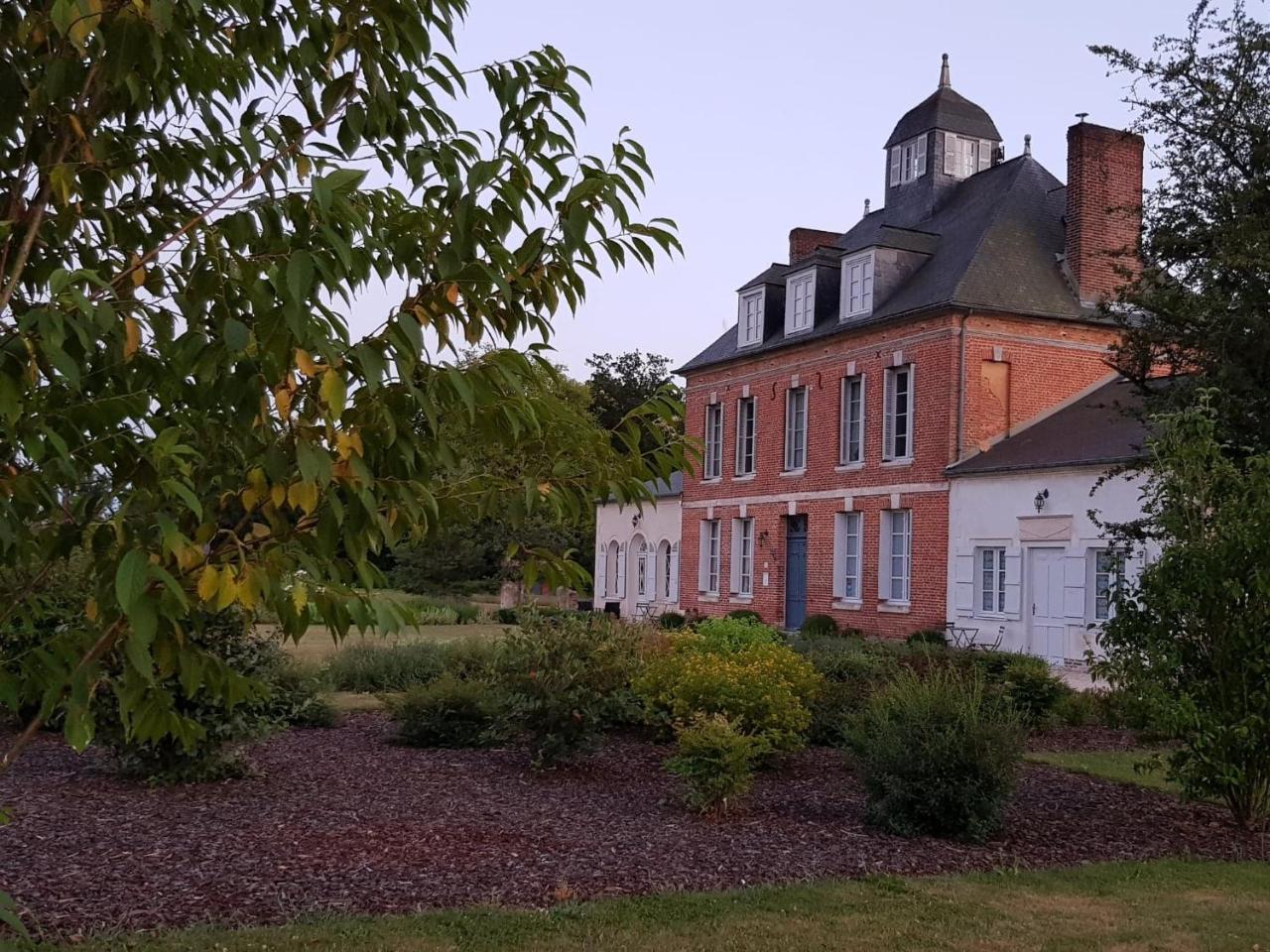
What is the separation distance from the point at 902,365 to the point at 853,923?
2173 centimetres

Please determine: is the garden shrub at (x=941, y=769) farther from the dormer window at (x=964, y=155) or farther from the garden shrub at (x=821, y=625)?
the dormer window at (x=964, y=155)

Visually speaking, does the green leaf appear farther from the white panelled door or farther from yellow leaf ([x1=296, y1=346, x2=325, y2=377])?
the white panelled door

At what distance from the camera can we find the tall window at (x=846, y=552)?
2839 cm

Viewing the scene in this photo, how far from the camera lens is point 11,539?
2.63m

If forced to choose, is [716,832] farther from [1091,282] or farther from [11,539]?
[1091,282]

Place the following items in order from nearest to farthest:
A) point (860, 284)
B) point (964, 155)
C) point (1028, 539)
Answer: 1. point (1028, 539)
2. point (860, 284)
3. point (964, 155)

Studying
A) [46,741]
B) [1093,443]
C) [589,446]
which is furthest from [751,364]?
[589,446]

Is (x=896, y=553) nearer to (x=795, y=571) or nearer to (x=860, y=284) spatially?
(x=795, y=571)

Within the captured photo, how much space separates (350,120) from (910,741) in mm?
6536

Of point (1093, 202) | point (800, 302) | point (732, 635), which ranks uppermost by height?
point (1093, 202)

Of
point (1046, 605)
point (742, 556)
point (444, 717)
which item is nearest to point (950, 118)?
point (742, 556)

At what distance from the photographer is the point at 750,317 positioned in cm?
3288

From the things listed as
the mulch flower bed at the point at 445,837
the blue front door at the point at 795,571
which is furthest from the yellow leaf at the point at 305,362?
the blue front door at the point at 795,571

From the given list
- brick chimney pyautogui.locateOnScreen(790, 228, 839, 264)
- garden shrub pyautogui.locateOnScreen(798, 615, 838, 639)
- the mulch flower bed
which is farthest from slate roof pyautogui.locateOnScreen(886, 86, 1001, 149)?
the mulch flower bed
